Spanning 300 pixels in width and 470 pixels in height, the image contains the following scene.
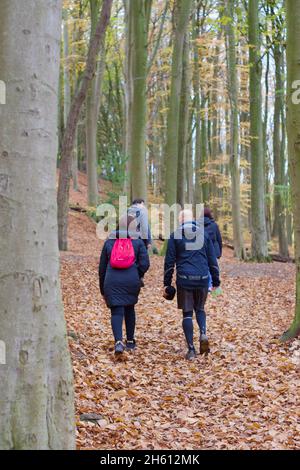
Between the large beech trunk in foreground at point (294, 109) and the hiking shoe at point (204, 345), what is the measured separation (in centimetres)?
131

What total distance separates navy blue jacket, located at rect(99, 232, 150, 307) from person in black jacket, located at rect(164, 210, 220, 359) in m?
0.42

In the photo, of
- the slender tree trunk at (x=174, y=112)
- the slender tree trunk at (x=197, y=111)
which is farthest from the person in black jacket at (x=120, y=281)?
the slender tree trunk at (x=197, y=111)

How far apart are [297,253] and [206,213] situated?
2706 mm

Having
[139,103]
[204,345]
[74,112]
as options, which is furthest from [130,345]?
[139,103]

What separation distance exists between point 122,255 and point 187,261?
0.90m

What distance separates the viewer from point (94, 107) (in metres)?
25.1

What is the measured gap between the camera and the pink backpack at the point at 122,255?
729 centimetres

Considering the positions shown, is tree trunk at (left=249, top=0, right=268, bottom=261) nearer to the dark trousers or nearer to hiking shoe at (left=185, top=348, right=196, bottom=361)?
hiking shoe at (left=185, top=348, right=196, bottom=361)

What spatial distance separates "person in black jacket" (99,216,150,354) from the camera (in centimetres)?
729

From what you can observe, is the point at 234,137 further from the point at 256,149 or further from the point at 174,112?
the point at 174,112

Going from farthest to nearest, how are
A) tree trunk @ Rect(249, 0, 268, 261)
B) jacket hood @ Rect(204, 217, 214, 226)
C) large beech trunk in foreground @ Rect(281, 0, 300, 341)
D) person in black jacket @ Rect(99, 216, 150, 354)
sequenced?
tree trunk @ Rect(249, 0, 268, 261)
jacket hood @ Rect(204, 217, 214, 226)
large beech trunk in foreground @ Rect(281, 0, 300, 341)
person in black jacket @ Rect(99, 216, 150, 354)

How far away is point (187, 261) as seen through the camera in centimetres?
755

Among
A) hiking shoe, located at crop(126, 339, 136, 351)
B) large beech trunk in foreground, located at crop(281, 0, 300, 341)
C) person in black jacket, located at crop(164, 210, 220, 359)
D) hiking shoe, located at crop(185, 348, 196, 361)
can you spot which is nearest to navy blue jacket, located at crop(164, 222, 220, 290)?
person in black jacket, located at crop(164, 210, 220, 359)
